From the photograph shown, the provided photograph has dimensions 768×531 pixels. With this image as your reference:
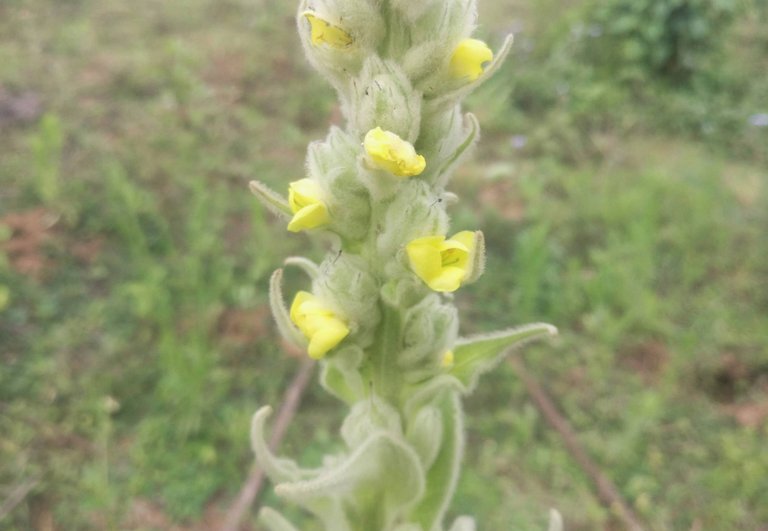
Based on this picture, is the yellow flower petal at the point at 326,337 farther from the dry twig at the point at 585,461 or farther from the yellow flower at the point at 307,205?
the dry twig at the point at 585,461

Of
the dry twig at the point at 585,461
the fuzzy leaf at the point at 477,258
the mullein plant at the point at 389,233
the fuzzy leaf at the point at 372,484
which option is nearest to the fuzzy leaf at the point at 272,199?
the mullein plant at the point at 389,233

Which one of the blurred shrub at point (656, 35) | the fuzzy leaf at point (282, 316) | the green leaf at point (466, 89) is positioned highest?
the green leaf at point (466, 89)

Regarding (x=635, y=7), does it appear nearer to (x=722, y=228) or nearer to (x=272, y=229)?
(x=722, y=228)

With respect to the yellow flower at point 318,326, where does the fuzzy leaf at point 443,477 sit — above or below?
below

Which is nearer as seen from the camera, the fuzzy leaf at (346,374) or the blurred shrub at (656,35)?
the fuzzy leaf at (346,374)

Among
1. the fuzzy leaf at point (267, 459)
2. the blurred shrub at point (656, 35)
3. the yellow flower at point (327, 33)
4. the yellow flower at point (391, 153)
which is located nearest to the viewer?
the yellow flower at point (391, 153)

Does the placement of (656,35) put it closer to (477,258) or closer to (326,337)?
(477,258)

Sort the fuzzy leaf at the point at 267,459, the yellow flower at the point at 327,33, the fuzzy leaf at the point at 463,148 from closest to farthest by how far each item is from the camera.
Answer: the yellow flower at the point at 327,33
the fuzzy leaf at the point at 463,148
the fuzzy leaf at the point at 267,459

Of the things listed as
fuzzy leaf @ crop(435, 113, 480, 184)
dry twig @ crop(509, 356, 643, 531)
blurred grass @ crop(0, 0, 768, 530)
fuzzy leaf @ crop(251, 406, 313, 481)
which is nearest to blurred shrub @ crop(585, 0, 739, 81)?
blurred grass @ crop(0, 0, 768, 530)
